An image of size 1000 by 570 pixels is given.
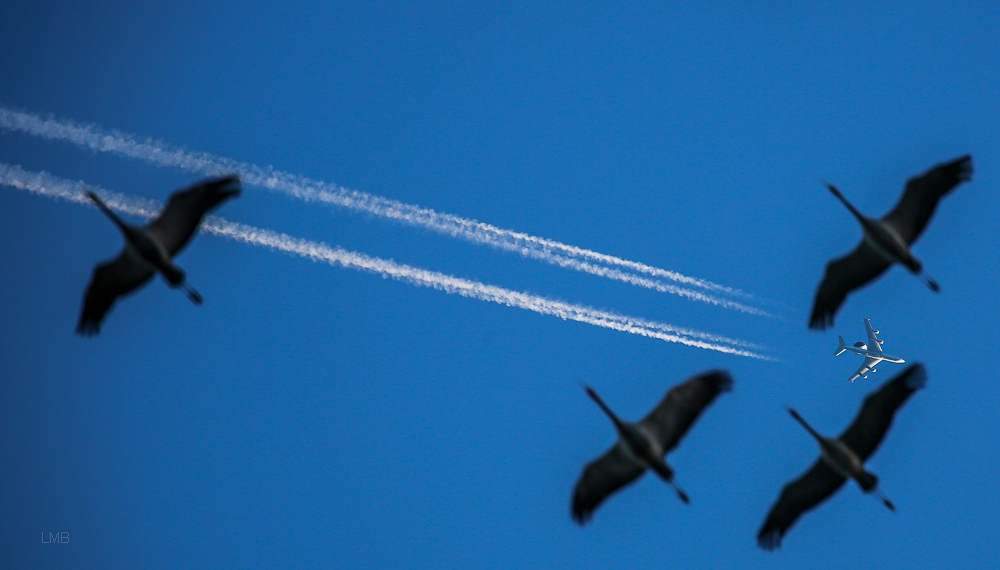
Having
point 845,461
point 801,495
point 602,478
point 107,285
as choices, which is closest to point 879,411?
point 845,461

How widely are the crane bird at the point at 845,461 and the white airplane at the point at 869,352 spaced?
63.4m

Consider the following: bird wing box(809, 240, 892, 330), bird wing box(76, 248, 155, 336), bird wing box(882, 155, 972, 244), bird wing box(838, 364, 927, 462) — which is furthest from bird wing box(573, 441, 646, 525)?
bird wing box(76, 248, 155, 336)

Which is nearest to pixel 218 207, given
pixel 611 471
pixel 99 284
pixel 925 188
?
pixel 99 284

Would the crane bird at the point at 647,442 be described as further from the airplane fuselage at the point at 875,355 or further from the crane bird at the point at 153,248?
the airplane fuselage at the point at 875,355

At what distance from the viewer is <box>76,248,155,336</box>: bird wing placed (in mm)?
36688

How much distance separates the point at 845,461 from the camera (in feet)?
121

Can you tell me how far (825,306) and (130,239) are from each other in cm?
2669

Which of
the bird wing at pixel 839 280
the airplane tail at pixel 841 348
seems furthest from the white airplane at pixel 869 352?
the bird wing at pixel 839 280

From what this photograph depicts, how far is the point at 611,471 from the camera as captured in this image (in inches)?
1448

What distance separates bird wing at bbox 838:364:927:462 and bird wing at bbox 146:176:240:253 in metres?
24.3

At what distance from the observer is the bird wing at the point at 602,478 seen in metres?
36.5

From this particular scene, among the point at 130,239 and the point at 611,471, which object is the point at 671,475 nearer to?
the point at 611,471

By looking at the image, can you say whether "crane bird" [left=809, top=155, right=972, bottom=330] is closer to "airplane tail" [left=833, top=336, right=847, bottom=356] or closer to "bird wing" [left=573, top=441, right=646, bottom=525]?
"bird wing" [left=573, top=441, right=646, bottom=525]

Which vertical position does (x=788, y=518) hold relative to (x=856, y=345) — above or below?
below
